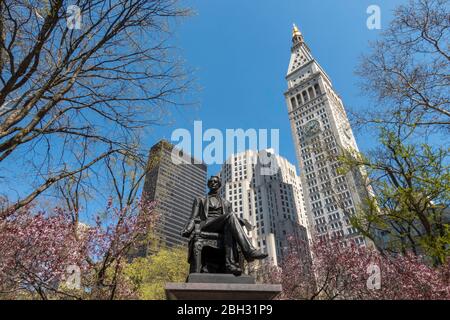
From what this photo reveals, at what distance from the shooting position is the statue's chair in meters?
5.52

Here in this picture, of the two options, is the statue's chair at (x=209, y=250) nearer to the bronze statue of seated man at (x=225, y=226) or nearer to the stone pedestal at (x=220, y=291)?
the bronze statue of seated man at (x=225, y=226)

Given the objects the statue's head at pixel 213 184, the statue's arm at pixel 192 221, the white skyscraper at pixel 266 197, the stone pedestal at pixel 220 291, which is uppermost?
the white skyscraper at pixel 266 197

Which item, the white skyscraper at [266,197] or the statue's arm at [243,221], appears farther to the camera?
the white skyscraper at [266,197]

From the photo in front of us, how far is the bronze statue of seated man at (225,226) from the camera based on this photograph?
5.38 meters

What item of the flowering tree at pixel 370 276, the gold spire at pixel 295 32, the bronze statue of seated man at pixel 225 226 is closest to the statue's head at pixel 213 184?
the bronze statue of seated man at pixel 225 226

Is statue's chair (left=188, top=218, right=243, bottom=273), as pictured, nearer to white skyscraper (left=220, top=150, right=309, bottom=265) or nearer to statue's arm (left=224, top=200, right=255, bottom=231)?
statue's arm (left=224, top=200, right=255, bottom=231)

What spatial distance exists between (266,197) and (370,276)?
3483 inches

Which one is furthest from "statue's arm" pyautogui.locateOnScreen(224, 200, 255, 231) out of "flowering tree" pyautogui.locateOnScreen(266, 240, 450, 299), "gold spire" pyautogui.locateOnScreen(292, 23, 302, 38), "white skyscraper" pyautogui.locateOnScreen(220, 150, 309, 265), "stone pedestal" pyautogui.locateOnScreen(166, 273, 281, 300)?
"gold spire" pyautogui.locateOnScreen(292, 23, 302, 38)

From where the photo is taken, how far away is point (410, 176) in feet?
41.0

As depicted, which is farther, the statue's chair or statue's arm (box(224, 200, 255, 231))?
statue's arm (box(224, 200, 255, 231))

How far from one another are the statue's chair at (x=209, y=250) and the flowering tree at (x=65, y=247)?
611 cm

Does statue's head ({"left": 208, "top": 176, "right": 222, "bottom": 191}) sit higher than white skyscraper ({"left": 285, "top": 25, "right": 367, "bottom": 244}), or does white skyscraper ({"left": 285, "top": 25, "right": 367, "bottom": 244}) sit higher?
white skyscraper ({"left": 285, "top": 25, "right": 367, "bottom": 244})

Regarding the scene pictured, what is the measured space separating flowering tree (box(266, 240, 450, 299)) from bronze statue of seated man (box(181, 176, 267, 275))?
861 cm

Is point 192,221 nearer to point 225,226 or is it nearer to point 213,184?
point 225,226
